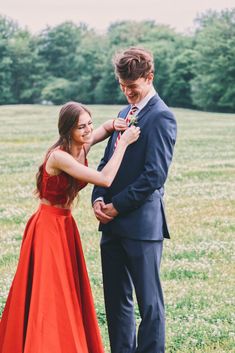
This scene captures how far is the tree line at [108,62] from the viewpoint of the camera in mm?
70500

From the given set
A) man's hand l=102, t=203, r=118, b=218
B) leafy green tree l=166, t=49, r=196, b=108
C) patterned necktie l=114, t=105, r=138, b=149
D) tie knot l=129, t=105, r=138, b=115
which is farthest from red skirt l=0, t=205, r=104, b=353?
leafy green tree l=166, t=49, r=196, b=108

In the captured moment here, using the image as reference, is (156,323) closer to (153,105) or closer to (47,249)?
(47,249)

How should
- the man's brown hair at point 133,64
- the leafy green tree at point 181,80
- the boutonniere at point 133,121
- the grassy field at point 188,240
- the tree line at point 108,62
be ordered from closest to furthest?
the man's brown hair at point 133,64, the boutonniere at point 133,121, the grassy field at point 188,240, the tree line at point 108,62, the leafy green tree at point 181,80

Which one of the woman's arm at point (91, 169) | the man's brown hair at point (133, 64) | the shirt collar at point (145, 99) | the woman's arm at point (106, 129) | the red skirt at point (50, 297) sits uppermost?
the man's brown hair at point (133, 64)

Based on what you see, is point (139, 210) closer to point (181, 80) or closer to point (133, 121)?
point (133, 121)

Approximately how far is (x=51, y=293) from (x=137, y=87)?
172 centimetres

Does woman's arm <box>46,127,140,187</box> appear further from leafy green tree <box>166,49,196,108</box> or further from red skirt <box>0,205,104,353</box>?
leafy green tree <box>166,49,196,108</box>

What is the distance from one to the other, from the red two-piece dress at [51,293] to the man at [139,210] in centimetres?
24

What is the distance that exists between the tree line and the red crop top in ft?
209

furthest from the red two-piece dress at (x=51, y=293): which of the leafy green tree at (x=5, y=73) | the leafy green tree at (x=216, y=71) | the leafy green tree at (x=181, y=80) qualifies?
the leafy green tree at (x=5, y=73)

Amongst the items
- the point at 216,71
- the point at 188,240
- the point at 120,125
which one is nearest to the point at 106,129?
the point at 120,125

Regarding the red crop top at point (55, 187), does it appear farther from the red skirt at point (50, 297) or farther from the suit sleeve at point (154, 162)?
the suit sleeve at point (154, 162)

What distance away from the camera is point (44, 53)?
88.9 meters

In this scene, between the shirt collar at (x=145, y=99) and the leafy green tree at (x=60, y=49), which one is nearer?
the shirt collar at (x=145, y=99)
